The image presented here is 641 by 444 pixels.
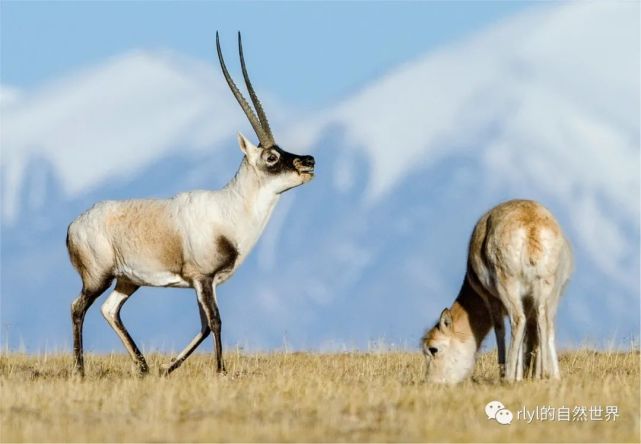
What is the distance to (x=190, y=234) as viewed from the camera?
53.7ft

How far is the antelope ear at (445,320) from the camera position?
14.7 m

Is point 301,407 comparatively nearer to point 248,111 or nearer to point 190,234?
point 190,234

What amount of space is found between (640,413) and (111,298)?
8.05 metres

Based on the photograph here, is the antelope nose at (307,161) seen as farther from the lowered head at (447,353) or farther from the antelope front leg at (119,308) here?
the lowered head at (447,353)

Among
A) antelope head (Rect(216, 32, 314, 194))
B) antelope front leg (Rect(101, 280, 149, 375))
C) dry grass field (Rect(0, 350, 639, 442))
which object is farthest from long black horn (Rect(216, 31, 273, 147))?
dry grass field (Rect(0, 350, 639, 442))

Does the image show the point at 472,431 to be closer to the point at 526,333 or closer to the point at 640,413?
the point at 640,413

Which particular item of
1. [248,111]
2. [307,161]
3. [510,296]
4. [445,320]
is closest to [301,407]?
[510,296]

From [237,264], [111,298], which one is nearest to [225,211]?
[237,264]

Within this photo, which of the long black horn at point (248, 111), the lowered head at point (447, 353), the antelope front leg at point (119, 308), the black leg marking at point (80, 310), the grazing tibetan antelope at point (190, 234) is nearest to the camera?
the lowered head at point (447, 353)

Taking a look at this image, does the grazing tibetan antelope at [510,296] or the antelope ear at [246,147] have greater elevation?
the antelope ear at [246,147]

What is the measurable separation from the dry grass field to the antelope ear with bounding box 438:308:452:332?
642 mm

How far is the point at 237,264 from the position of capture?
1662 cm

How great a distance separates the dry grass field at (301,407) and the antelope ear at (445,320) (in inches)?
25.3

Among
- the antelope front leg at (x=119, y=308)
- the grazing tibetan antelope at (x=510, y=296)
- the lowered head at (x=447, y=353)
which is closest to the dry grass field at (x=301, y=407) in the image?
the lowered head at (x=447, y=353)
